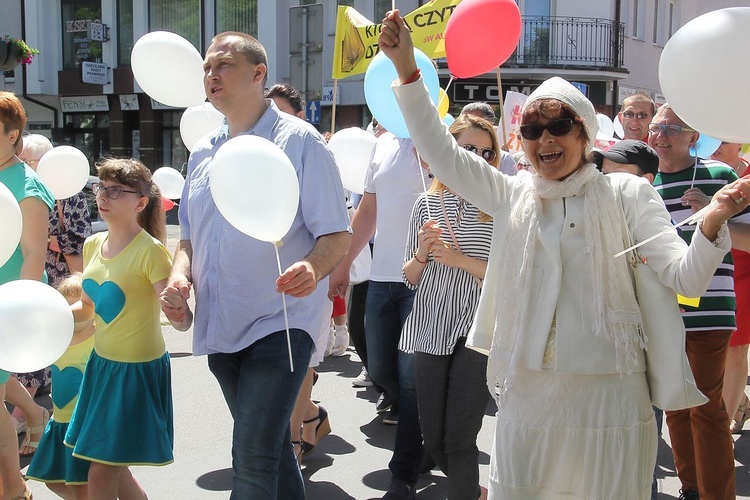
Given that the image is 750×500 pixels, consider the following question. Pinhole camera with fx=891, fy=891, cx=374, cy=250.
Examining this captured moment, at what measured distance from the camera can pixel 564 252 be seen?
9.39 ft

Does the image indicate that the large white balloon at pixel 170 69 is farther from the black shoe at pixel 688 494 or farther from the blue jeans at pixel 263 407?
the black shoe at pixel 688 494

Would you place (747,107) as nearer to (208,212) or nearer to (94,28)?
(208,212)

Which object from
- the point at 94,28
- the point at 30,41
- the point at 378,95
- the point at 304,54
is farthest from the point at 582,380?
the point at 30,41

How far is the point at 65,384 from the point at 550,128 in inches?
105

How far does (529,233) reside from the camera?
290 cm

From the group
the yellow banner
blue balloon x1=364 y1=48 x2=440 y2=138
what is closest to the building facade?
the yellow banner

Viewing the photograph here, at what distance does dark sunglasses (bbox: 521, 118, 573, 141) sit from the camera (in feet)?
9.34

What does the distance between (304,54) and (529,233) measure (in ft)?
23.6

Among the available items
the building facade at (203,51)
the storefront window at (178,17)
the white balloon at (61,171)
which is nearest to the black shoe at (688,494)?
the white balloon at (61,171)

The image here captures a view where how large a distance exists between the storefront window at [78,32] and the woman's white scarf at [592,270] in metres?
29.8

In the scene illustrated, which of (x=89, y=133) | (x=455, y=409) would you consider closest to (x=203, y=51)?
(x=89, y=133)

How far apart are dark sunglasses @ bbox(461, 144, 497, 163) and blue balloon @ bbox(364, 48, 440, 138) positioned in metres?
0.51

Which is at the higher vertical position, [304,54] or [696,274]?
[304,54]

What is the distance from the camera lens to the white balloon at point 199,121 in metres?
5.94
